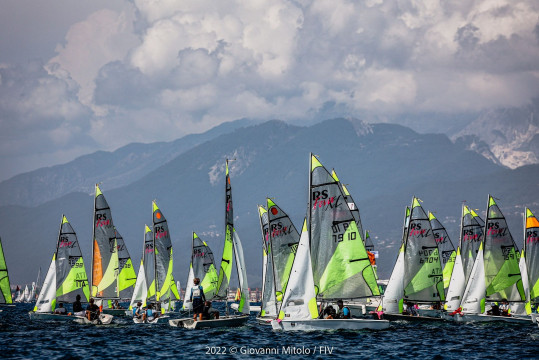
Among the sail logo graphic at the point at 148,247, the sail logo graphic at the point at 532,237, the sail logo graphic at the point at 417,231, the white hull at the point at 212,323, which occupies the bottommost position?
the white hull at the point at 212,323

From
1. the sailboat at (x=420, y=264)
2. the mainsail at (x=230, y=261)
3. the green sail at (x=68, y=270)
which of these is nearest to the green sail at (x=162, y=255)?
the green sail at (x=68, y=270)

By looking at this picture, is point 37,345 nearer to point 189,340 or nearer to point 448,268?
point 189,340

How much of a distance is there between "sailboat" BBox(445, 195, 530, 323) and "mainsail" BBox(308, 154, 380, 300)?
14.2m

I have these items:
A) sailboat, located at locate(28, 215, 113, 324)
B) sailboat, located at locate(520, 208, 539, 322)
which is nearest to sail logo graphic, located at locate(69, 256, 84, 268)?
sailboat, located at locate(28, 215, 113, 324)

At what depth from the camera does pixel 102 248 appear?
8294cm

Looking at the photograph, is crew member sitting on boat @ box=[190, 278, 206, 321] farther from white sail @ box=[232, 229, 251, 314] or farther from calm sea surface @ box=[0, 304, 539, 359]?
white sail @ box=[232, 229, 251, 314]

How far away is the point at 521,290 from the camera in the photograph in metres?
68.1

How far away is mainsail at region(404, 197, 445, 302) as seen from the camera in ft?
243

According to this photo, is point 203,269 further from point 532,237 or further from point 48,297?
point 532,237

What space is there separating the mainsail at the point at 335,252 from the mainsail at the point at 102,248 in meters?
30.4

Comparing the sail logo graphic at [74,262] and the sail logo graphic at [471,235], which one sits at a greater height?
the sail logo graphic at [471,235]

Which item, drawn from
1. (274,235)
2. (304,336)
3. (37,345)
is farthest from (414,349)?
(37,345)

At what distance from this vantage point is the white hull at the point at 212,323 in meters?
58.7

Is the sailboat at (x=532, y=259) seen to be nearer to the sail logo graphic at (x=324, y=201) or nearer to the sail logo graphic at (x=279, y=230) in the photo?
the sail logo graphic at (x=279, y=230)
